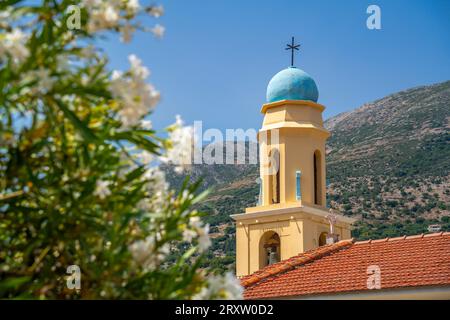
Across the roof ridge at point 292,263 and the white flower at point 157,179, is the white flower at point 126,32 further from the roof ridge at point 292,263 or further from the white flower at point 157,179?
the roof ridge at point 292,263

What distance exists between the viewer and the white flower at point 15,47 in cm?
246

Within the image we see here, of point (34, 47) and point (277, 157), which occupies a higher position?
point (277, 157)

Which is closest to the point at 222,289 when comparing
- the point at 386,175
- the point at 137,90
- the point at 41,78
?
the point at 137,90

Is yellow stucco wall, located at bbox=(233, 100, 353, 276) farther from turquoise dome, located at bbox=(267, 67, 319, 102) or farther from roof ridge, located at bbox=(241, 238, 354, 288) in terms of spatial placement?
roof ridge, located at bbox=(241, 238, 354, 288)

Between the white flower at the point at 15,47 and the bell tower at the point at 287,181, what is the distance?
64.2 ft

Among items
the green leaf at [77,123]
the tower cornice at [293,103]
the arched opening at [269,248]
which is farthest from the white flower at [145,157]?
the tower cornice at [293,103]

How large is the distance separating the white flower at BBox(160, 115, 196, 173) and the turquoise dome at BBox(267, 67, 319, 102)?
68.2 ft

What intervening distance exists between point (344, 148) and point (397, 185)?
1130cm

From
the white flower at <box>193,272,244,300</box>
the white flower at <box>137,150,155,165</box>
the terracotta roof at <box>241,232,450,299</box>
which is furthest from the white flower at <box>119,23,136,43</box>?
the terracotta roof at <box>241,232,450,299</box>

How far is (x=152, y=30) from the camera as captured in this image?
2805 mm

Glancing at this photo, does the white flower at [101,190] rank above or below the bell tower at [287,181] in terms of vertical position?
below

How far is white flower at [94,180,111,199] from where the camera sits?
271 centimetres
